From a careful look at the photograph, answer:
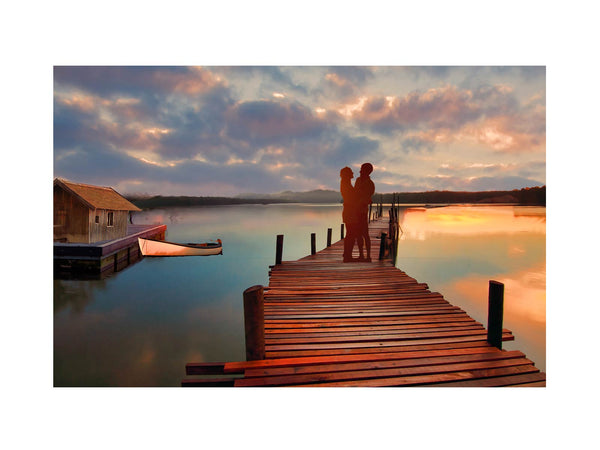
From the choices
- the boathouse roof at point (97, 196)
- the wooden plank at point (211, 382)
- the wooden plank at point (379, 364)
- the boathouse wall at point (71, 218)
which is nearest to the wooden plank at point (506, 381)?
the wooden plank at point (379, 364)

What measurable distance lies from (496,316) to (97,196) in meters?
14.1

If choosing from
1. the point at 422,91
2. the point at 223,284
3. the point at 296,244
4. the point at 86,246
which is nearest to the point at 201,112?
the point at 422,91

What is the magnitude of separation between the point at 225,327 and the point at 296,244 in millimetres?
13989

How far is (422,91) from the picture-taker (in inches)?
212

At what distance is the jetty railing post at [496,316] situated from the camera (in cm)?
302

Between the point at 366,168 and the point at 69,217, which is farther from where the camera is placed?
the point at 69,217

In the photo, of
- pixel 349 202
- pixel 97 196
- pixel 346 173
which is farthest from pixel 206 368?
pixel 97 196

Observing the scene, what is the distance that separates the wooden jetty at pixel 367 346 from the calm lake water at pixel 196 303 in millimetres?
2666

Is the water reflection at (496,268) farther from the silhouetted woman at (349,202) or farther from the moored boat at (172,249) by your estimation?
the moored boat at (172,249)

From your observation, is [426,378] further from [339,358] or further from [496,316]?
[496,316]

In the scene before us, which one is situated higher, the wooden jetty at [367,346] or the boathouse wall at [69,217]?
the boathouse wall at [69,217]

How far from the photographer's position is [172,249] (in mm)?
14016

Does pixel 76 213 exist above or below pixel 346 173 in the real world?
below

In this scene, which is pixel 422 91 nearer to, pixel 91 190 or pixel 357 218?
pixel 357 218
